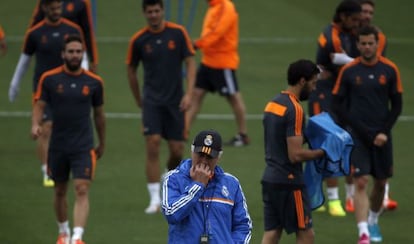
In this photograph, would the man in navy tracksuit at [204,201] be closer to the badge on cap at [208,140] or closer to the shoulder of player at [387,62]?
the badge on cap at [208,140]

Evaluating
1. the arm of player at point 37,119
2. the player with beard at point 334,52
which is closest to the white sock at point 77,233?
the arm of player at point 37,119

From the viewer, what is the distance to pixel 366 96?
528 inches

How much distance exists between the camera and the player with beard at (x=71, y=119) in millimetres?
13203

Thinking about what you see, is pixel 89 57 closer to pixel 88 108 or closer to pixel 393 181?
pixel 88 108

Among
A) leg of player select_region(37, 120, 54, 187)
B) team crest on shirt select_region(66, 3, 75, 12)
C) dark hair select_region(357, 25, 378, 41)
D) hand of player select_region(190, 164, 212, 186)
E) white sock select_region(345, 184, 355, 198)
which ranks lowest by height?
white sock select_region(345, 184, 355, 198)

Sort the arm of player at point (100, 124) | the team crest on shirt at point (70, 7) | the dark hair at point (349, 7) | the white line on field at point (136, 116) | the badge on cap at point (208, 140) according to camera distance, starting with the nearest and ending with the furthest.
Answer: the badge on cap at point (208, 140), the arm of player at point (100, 124), the dark hair at point (349, 7), the team crest on shirt at point (70, 7), the white line on field at point (136, 116)

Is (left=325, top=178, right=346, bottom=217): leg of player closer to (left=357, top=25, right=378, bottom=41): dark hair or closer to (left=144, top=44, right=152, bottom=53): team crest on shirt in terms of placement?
(left=357, top=25, right=378, bottom=41): dark hair

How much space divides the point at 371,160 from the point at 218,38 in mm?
5708

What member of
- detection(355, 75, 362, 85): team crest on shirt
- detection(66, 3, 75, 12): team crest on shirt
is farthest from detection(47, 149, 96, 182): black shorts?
detection(66, 3, 75, 12): team crest on shirt

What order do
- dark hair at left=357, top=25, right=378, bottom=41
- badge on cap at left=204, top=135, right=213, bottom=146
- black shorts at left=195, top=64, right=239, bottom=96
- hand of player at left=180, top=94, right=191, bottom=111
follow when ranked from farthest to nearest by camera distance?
black shorts at left=195, top=64, right=239, bottom=96 → hand of player at left=180, top=94, right=191, bottom=111 → dark hair at left=357, top=25, right=378, bottom=41 → badge on cap at left=204, top=135, right=213, bottom=146

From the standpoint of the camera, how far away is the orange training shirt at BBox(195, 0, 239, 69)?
61.3 feet

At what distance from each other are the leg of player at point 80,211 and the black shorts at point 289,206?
7.39 feet

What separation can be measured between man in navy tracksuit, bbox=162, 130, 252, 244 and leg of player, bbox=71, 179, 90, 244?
4.05 metres

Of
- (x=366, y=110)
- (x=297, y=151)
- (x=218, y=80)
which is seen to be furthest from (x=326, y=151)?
(x=218, y=80)
